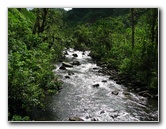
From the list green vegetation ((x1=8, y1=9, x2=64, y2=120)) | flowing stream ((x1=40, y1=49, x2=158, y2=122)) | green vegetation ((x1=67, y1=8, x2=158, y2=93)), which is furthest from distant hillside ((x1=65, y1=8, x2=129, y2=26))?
flowing stream ((x1=40, y1=49, x2=158, y2=122))

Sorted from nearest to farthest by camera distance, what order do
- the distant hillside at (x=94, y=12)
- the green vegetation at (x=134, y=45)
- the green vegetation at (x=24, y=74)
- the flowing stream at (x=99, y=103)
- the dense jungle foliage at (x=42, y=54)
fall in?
the green vegetation at (x=24, y=74)
the dense jungle foliage at (x=42, y=54)
the flowing stream at (x=99, y=103)
the distant hillside at (x=94, y=12)
the green vegetation at (x=134, y=45)

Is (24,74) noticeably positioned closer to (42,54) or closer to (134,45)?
(42,54)

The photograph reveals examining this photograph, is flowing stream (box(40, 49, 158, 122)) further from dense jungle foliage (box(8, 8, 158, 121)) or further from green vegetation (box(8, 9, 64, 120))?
green vegetation (box(8, 9, 64, 120))

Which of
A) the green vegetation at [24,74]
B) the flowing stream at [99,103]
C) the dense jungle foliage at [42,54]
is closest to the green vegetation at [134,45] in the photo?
the dense jungle foliage at [42,54]

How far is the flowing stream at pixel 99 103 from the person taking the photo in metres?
7.66

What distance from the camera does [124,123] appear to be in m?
5.73

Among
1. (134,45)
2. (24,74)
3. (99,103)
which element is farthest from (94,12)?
(24,74)

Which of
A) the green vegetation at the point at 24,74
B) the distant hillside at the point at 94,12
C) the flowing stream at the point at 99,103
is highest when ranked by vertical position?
the distant hillside at the point at 94,12

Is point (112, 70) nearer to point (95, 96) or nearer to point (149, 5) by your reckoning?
point (95, 96)

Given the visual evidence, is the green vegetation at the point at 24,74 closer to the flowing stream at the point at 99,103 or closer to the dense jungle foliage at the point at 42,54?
the dense jungle foliage at the point at 42,54

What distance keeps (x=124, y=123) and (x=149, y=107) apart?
10.3ft

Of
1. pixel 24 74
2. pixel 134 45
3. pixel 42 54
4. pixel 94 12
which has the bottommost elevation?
pixel 24 74

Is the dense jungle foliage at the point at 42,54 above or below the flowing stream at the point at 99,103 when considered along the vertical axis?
above

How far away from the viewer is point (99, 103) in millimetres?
8867
